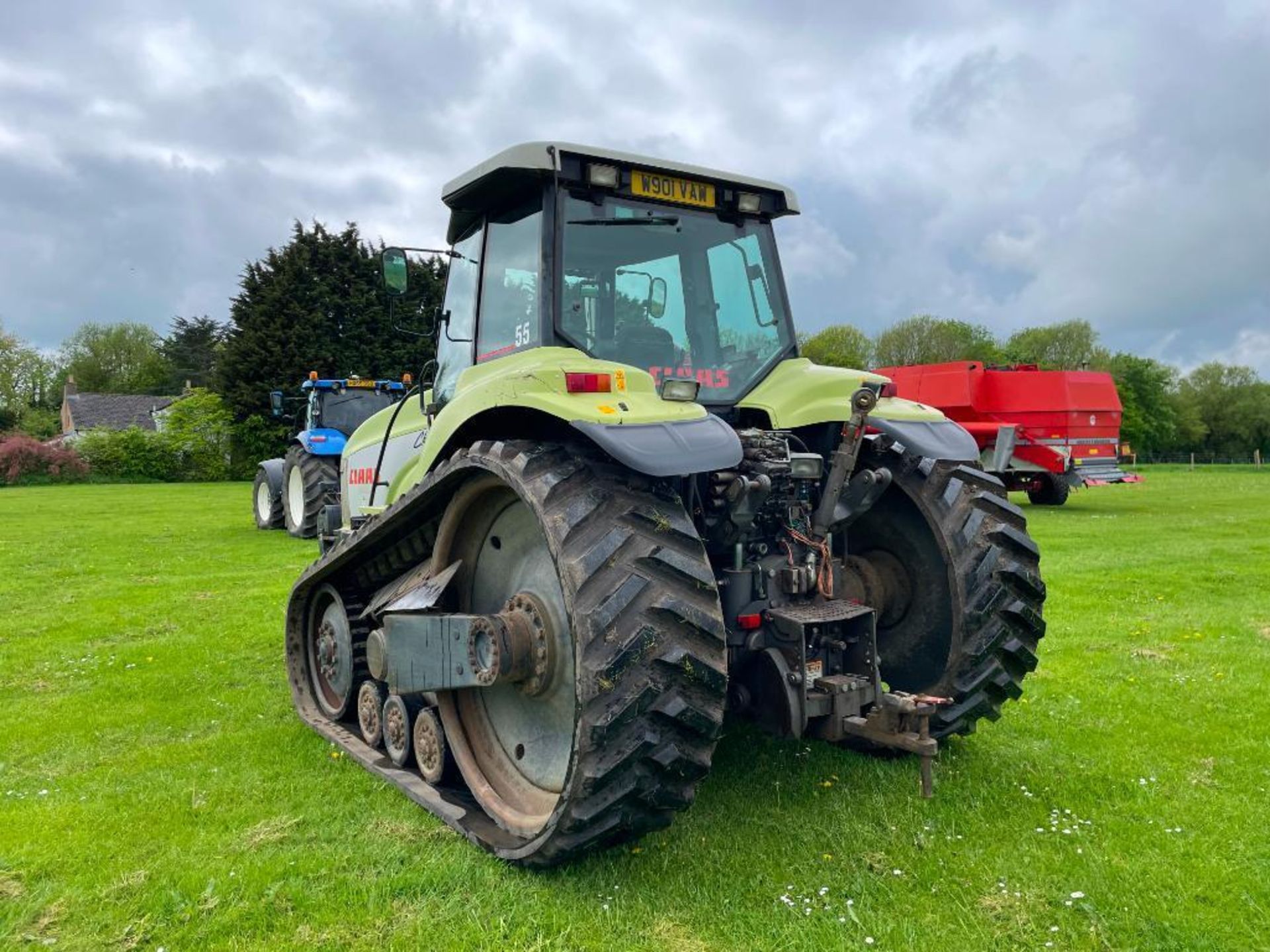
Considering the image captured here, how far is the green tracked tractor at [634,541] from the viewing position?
3.30 m

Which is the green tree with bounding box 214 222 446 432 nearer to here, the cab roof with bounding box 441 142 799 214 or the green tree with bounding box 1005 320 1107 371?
the cab roof with bounding box 441 142 799 214

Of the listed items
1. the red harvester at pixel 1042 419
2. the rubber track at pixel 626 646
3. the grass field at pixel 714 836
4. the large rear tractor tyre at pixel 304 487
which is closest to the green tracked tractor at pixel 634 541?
the rubber track at pixel 626 646

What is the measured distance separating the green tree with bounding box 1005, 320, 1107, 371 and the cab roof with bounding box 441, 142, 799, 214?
67.8 m

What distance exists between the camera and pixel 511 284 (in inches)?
183

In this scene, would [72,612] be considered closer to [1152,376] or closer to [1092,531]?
[1092,531]

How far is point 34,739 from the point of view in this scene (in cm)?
532

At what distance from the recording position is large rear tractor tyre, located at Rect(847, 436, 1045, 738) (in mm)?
4340

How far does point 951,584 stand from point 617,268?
7.16ft

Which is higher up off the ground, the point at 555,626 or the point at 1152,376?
the point at 1152,376

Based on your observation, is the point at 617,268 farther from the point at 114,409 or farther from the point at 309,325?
the point at 114,409

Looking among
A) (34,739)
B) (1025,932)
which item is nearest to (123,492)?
(34,739)

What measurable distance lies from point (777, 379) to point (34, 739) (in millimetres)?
4597

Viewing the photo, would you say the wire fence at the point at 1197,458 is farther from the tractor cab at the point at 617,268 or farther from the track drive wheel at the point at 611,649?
the track drive wheel at the point at 611,649

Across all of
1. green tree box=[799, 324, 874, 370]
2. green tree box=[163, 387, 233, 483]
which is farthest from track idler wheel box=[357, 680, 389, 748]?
green tree box=[799, 324, 874, 370]
